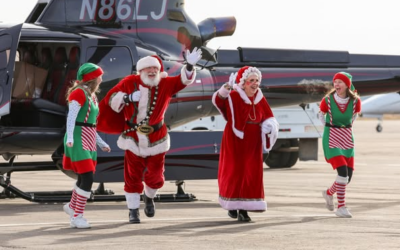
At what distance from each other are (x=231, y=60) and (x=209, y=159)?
9.44 ft

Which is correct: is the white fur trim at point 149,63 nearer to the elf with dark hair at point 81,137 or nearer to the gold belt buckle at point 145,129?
the elf with dark hair at point 81,137

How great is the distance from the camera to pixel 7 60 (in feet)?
40.0

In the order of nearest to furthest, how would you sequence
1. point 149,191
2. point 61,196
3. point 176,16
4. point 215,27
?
point 149,191 → point 61,196 → point 176,16 → point 215,27

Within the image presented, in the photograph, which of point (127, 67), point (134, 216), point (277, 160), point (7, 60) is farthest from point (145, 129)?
point (277, 160)

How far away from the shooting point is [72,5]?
1429cm

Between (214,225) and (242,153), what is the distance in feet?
3.15

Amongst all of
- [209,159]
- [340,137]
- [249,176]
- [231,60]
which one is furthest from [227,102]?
[231,60]

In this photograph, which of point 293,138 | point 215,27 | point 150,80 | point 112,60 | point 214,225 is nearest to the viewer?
point 214,225

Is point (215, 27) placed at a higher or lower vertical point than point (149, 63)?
higher

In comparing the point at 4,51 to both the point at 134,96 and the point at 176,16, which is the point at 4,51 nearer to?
the point at 134,96

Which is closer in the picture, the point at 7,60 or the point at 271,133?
the point at 271,133

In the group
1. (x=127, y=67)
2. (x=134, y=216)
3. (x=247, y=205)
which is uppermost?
(x=127, y=67)

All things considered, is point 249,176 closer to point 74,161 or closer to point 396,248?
point 74,161

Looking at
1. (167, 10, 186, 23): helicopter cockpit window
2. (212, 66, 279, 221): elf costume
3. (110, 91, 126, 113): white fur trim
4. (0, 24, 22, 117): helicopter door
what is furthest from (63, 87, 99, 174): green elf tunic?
(167, 10, 186, 23): helicopter cockpit window
